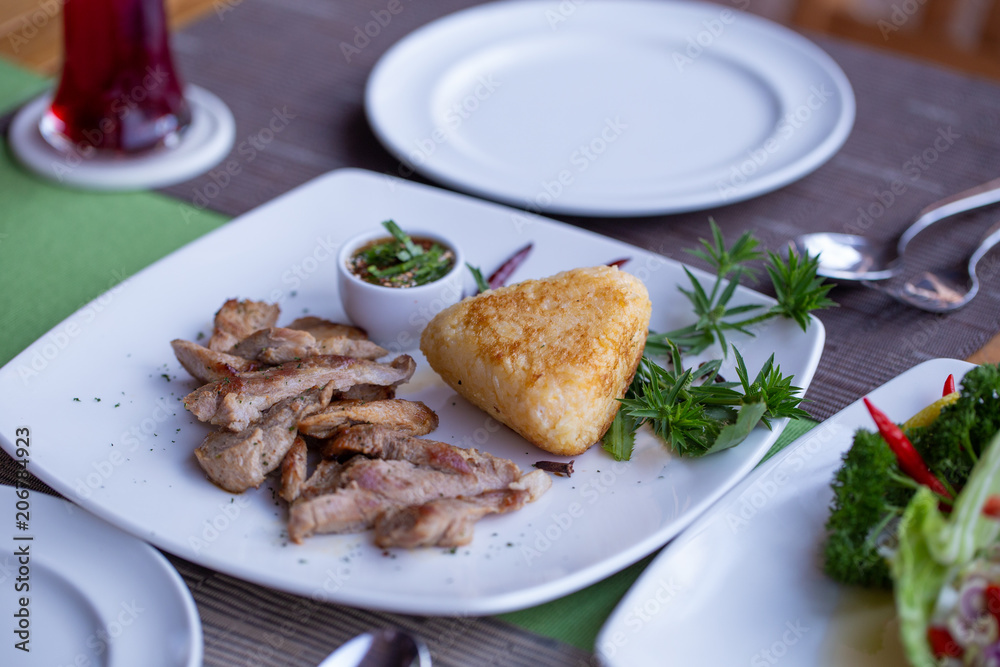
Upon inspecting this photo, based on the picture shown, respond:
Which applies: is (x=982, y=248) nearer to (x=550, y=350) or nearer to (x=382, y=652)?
(x=550, y=350)

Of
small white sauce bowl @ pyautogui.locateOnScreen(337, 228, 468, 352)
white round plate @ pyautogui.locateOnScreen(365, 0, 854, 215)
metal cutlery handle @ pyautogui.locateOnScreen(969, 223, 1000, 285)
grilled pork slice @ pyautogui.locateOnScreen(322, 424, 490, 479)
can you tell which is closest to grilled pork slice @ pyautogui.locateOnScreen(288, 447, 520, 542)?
grilled pork slice @ pyautogui.locateOnScreen(322, 424, 490, 479)

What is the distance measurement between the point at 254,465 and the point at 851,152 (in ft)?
11.7

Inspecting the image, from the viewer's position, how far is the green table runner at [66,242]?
→ 11.0 ft

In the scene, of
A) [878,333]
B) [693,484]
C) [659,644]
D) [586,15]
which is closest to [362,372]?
[693,484]

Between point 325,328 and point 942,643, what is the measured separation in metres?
2.21

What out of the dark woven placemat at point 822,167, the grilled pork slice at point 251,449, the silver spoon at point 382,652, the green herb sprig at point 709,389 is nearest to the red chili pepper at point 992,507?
the green herb sprig at point 709,389

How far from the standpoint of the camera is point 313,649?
7.13ft

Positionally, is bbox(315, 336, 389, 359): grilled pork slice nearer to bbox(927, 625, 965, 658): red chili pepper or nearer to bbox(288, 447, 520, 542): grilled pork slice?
bbox(288, 447, 520, 542): grilled pork slice

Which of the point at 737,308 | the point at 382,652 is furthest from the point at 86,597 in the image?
the point at 737,308

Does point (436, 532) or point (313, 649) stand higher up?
point (436, 532)

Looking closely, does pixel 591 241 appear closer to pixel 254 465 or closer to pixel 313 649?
pixel 254 465

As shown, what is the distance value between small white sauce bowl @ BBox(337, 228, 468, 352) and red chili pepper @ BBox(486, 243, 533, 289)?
0.51ft

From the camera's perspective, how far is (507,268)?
3.48 m

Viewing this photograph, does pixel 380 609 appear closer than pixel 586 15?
Yes
